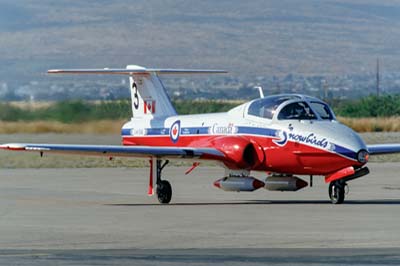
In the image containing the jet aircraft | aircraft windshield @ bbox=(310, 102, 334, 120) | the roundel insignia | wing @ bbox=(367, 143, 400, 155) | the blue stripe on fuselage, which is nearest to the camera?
the blue stripe on fuselage

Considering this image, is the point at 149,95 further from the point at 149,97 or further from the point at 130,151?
the point at 130,151

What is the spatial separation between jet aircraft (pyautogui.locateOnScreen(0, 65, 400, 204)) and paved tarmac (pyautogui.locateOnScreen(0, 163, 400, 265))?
52 cm

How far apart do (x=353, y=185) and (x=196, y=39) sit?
5522 inches

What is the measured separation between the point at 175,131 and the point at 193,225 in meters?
7.36

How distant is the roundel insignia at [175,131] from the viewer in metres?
27.0

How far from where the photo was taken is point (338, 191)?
24.2 metres

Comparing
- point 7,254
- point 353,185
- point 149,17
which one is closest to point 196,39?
point 149,17

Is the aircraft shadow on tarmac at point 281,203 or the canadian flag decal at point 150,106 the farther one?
the canadian flag decal at point 150,106

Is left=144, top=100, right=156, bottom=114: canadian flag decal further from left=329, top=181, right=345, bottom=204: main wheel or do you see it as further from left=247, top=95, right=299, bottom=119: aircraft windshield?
left=329, top=181, right=345, bottom=204: main wheel

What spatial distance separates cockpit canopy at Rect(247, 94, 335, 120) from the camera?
971 inches

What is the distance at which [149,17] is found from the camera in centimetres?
18050

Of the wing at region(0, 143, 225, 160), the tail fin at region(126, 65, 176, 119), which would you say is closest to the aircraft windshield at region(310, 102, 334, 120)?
the wing at region(0, 143, 225, 160)

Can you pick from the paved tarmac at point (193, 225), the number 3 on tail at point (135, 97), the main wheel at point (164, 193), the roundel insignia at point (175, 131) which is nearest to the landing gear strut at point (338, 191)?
the paved tarmac at point (193, 225)

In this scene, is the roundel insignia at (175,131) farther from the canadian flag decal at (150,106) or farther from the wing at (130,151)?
the wing at (130,151)
